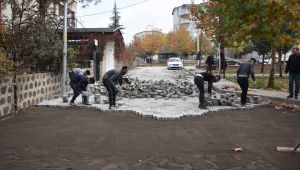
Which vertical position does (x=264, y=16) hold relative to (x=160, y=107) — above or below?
above

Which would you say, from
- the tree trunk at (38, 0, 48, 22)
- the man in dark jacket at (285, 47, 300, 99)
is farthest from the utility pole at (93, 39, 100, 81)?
the man in dark jacket at (285, 47, 300, 99)

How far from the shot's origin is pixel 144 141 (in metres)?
9.19

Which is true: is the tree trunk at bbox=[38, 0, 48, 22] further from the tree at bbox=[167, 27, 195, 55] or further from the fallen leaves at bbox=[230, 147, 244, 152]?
the tree at bbox=[167, 27, 195, 55]

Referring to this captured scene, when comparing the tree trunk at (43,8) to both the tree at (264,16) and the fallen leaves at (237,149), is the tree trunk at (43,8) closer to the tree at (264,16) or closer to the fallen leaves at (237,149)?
the tree at (264,16)

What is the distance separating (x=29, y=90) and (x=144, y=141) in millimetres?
7104

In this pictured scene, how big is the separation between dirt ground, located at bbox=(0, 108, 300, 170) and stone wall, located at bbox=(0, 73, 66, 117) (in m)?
0.58

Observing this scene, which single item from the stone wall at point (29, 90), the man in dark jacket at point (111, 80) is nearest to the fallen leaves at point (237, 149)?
the man in dark jacket at point (111, 80)

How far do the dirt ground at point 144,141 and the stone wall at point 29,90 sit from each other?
580mm

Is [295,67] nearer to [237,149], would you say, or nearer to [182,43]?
[237,149]

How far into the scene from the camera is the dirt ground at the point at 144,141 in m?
7.38

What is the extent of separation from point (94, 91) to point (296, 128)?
11.1m

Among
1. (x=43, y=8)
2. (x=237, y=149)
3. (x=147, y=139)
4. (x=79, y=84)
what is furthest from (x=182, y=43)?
(x=237, y=149)

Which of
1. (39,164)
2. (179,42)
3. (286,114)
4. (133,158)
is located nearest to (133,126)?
(133,158)

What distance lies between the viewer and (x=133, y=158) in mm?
7723
